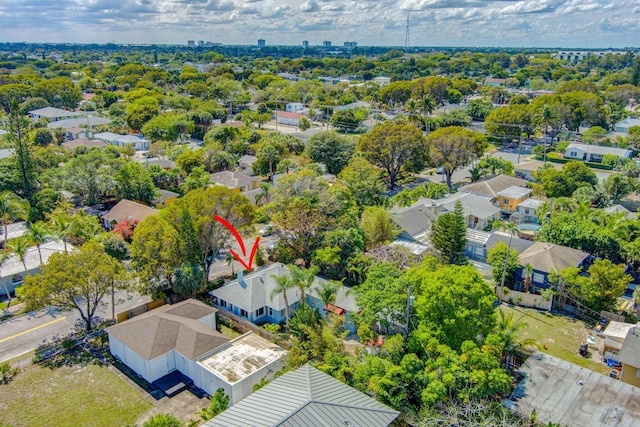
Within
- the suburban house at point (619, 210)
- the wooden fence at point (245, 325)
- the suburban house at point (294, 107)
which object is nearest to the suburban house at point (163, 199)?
the wooden fence at point (245, 325)

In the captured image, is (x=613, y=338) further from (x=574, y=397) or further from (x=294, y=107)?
(x=294, y=107)

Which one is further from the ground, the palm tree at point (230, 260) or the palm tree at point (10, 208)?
the palm tree at point (10, 208)

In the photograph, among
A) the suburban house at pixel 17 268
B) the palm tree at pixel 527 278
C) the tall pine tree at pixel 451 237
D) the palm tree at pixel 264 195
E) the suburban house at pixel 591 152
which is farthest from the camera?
the suburban house at pixel 591 152

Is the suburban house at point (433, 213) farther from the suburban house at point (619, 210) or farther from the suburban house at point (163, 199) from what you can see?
the suburban house at point (163, 199)

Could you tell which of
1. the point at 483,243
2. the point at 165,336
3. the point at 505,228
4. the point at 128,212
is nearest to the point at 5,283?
the point at 128,212

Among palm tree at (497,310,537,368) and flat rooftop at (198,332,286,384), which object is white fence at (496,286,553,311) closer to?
palm tree at (497,310,537,368)

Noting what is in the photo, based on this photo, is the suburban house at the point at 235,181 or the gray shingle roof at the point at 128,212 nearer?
the gray shingle roof at the point at 128,212
